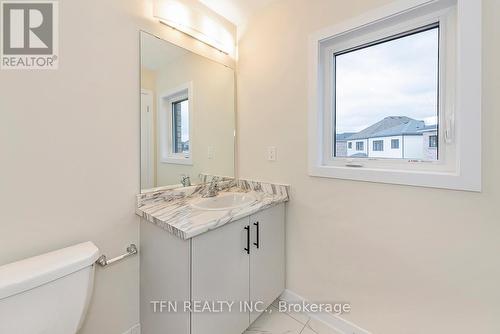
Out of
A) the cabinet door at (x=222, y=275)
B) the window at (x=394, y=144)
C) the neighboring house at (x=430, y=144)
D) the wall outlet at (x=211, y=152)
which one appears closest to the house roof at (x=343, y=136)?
the window at (x=394, y=144)

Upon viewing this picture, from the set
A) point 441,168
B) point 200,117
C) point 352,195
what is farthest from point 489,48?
point 200,117

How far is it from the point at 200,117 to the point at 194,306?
4.32 feet

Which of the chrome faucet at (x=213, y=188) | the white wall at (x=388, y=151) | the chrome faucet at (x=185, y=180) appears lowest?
the chrome faucet at (x=213, y=188)

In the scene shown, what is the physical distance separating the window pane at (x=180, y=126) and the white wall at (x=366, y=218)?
49 cm

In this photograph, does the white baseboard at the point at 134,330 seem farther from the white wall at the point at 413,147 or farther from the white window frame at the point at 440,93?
the white wall at the point at 413,147

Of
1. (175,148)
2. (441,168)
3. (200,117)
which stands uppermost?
(200,117)

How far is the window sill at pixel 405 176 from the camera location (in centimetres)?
100

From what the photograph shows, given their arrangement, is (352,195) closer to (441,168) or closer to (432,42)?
(441,168)

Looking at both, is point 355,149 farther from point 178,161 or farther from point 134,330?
point 134,330

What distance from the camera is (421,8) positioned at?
3.64 feet

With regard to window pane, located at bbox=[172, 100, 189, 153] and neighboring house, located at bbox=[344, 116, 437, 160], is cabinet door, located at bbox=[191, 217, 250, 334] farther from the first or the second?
neighboring house, located at bbox=[344, 116, 437, 160]

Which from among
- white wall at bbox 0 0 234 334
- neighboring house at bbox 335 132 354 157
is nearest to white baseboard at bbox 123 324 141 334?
white wall at bbox 0 0 234 334

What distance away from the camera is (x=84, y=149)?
1117 millimetres

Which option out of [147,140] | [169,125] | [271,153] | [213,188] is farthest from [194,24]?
[213,188]
